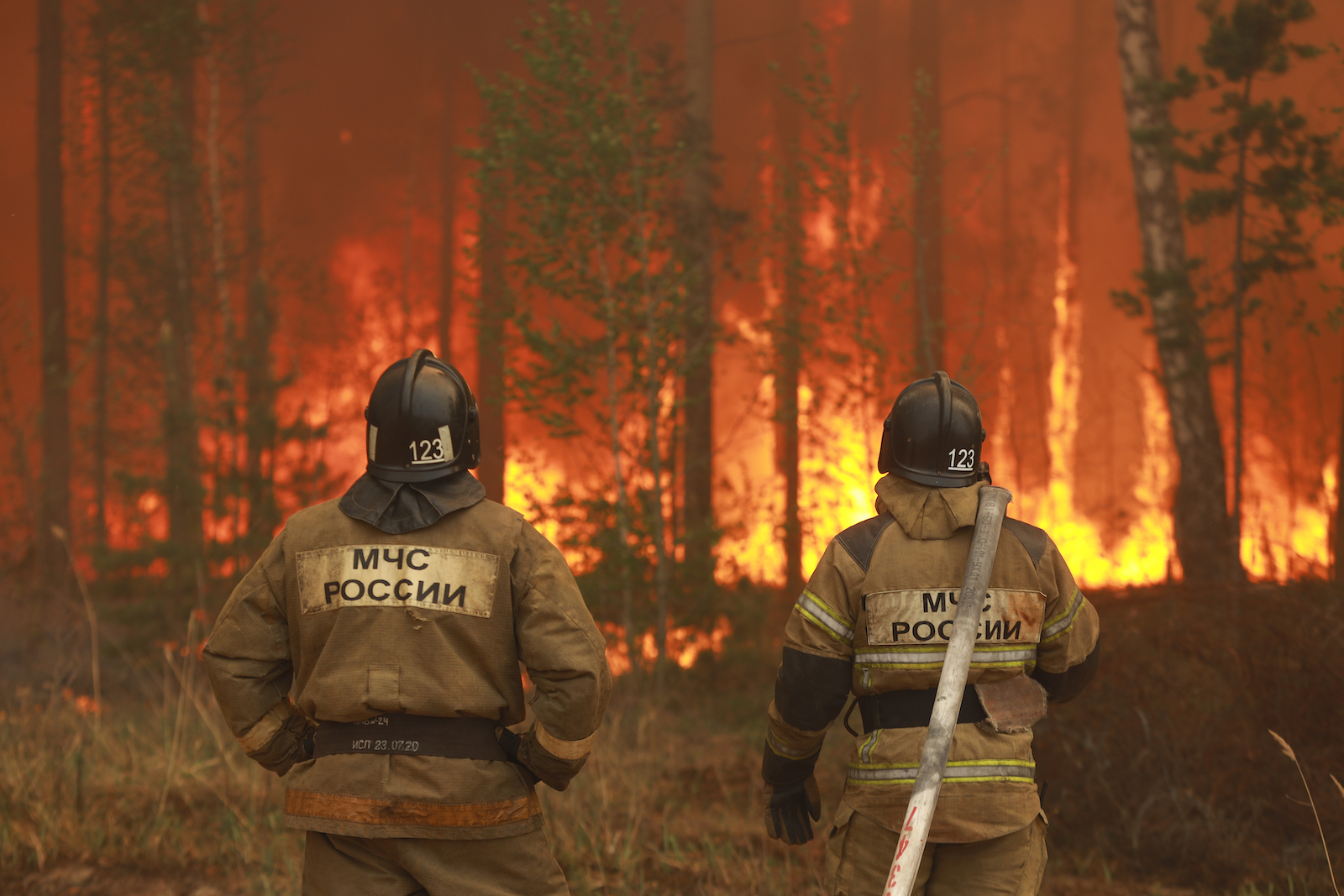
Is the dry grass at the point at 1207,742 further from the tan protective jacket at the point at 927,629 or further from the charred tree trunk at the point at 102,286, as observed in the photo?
the charred tree trunk at the point at 102,286

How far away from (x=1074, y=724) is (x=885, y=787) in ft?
10.8

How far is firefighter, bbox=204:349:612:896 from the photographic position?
2480 millimetres

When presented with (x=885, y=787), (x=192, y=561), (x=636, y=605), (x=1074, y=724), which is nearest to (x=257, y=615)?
(x=885, y=787)

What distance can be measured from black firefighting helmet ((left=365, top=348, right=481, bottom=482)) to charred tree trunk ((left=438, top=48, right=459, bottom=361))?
15.3 metres

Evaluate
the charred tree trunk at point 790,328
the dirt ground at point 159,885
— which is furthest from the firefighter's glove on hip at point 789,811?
the charred tree trunk at point 790,328

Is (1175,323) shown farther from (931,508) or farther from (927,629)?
(927,629)

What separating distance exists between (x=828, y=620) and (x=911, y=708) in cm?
29

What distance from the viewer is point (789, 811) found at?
2.83 m

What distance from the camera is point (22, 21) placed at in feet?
48.2

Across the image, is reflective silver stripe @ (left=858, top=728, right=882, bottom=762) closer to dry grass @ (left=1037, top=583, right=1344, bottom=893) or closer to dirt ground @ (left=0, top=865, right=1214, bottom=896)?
dirt ground @ (left=0, top=865, right=1214, bottom=896)

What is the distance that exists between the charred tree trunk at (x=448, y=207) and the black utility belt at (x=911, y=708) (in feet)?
51.6

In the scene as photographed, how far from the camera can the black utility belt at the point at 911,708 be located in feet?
8.27

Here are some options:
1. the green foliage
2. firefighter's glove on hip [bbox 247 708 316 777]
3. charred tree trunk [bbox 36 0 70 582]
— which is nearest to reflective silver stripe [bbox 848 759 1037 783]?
firefighter's glove on hip [bbox 247 708 316 777]

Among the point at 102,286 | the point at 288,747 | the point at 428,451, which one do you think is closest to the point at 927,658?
the point at 428,451
